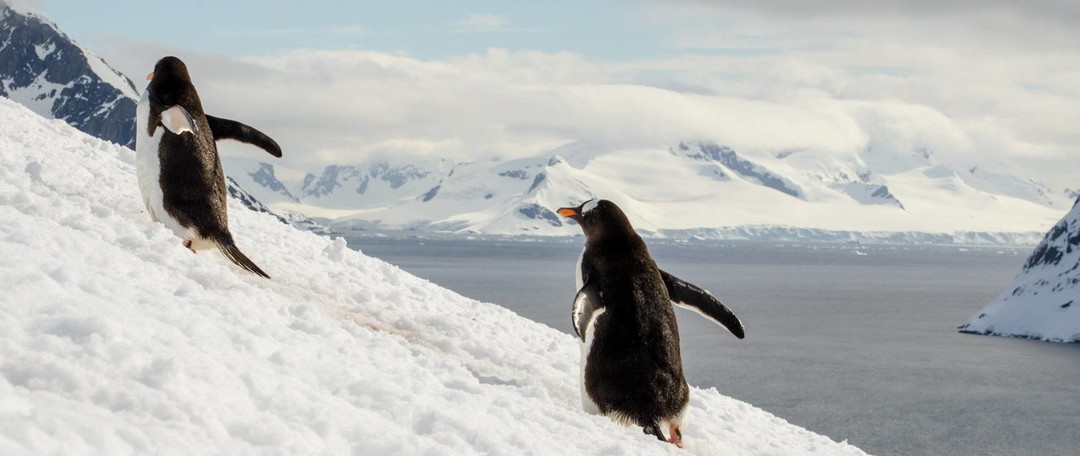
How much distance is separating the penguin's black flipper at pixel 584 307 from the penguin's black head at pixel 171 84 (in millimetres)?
5155

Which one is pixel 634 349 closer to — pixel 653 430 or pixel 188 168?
pixel 653 430

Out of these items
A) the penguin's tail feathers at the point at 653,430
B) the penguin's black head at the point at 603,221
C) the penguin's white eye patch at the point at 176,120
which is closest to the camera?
the penguin's tail feathers at the point at 653,430

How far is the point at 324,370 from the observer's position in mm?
7477

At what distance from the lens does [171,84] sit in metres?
11.5

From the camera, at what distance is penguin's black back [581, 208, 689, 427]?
9.24 meters

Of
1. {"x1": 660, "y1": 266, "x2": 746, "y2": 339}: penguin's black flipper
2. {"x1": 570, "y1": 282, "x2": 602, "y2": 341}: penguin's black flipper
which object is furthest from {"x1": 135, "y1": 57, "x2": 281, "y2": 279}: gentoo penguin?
{"x1": 660, "y1": 266, "x2": 746, "y2": 339}: penguin's black flipper

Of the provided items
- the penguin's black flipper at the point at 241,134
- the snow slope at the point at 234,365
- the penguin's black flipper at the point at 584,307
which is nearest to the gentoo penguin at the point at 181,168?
the snow slope at the point at 234,365

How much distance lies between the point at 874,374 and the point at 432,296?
186 feet

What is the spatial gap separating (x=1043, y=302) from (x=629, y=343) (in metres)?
105

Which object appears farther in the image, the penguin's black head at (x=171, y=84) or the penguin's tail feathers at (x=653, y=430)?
the penguin's black head at (x=171, y=84)

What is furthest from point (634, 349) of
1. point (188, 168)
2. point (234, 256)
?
point (188, 168)

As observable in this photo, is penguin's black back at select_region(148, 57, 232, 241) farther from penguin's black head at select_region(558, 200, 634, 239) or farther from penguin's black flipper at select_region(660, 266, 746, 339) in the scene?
penguin's black flipper at select_region(660, 266, 746, 339)

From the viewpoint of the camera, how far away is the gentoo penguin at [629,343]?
924cm

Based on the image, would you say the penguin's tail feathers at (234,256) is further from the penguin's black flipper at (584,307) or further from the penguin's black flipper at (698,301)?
the penguin's black flipper at (698,301)
